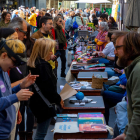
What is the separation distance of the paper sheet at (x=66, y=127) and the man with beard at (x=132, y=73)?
0.57m

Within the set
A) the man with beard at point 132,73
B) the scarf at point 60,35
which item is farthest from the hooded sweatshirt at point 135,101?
the scarf at point 60,35

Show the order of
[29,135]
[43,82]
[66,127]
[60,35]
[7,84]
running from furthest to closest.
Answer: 1. [60,35]
2. [29,135]
3. [43,82]
4. [66,127]
5. [7,84]

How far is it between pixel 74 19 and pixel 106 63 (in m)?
8.75

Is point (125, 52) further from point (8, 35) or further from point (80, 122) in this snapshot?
point (8, 35)

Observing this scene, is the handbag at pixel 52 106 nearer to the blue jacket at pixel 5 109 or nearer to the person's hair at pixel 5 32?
the person's hair at pixel 5 32

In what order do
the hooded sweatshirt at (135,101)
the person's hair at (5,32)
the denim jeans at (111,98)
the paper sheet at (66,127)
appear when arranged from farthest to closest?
1. the denim jeans at (111,98)
2. the person's hair at (5,32)
3. the paper sheet at (66,127)
4. the hooded sweatshirt at (135,101)

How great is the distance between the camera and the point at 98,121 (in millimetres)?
2604

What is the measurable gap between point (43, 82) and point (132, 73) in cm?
142

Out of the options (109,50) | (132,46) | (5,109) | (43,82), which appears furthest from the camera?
(109,50)

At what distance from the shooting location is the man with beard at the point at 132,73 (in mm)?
1700

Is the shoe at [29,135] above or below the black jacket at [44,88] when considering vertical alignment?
below

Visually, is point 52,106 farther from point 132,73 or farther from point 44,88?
point 132,73

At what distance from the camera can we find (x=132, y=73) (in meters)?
1.74

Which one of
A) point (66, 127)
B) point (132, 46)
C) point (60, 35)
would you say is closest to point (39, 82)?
point (66, 127)
